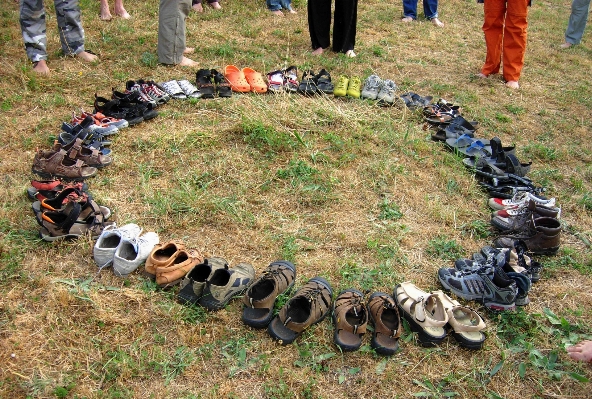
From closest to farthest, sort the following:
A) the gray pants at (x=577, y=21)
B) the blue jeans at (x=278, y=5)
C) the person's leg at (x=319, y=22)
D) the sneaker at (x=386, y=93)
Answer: the sneaker at (x=386, y=93)
the person's leg at (x=319, y=22)
the gray pants at (x=577, y=21)
the blue jeans at (x=278, y=5)

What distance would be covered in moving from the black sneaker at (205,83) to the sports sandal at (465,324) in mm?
3302

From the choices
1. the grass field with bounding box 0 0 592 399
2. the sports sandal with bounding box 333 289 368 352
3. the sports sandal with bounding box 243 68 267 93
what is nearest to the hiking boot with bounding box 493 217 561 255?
the grass field with bounding box 0 0 592 399

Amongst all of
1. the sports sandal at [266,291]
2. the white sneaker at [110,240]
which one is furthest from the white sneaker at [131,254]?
the sports sandal at [266,291]

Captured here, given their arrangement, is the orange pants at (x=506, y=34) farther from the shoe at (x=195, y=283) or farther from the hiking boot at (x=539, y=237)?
the shoe at (x=195, y=283)

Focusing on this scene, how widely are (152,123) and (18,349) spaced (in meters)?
2.66

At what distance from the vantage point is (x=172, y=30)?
218 inches

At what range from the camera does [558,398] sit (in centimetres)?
238

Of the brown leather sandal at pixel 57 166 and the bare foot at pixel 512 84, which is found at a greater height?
the brown leather sandal at pixel 57 166

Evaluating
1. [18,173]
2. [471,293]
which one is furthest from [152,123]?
[471,293]

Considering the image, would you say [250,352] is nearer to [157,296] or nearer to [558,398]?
[157,296]

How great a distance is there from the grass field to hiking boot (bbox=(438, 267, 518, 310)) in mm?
79

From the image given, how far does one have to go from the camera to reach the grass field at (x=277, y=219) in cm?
241

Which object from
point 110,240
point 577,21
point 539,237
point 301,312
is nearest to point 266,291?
point 301,312

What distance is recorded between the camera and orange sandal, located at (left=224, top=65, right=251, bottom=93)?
17.1ft
